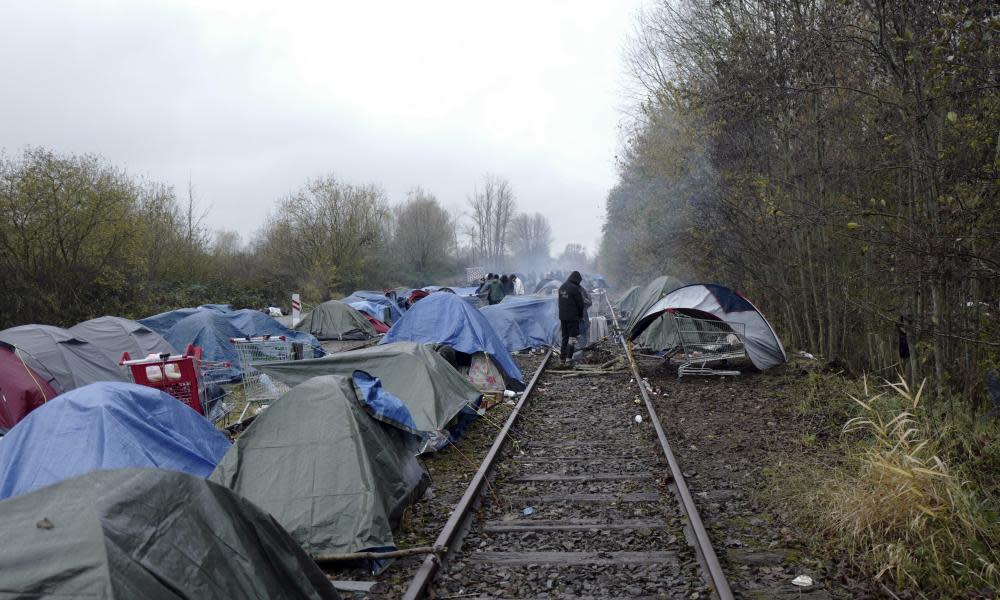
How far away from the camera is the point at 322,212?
42062 millimetres

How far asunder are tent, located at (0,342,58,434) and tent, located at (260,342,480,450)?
394 centimetres

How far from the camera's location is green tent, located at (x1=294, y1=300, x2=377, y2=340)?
2373 centimetres

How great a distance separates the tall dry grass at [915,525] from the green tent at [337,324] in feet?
64.2

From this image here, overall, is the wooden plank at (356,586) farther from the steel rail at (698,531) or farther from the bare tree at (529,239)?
the bare tree at (529,239)

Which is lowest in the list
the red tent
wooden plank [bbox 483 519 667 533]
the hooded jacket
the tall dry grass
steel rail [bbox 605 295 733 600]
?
the red tent

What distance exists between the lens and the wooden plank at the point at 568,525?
5.69 m

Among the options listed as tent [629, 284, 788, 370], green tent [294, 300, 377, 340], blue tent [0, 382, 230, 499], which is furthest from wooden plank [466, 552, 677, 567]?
green tent [294, 300, 377, 340]

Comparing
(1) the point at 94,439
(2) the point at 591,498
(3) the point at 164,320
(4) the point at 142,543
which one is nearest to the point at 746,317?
(2) the point at 591,498

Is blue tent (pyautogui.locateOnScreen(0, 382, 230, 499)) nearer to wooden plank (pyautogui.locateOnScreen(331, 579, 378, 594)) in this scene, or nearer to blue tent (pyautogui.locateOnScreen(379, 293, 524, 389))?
wooden plank (pyautogui.locateOnScreen(331, 579, 378, 594))

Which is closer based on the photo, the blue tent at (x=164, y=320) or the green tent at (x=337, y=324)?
the blue tent at (x=164, y=320)

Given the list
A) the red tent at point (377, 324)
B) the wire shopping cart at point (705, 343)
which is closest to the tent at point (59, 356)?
the wire shopping cart at point (705, 343)

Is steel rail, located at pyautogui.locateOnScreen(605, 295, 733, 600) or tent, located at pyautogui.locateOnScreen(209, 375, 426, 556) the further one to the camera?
tent, located at pyautogui.locateOnScreen(209, 375, 426, 556)

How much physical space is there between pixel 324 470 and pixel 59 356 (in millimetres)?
8195

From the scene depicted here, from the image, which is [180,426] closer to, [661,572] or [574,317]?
[661,572]
